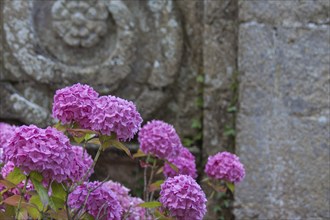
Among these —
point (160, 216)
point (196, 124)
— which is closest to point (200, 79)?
point (196, 124)

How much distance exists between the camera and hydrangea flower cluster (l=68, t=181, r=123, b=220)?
1.41 m

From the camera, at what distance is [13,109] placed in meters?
2.99

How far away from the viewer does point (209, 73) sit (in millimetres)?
2916

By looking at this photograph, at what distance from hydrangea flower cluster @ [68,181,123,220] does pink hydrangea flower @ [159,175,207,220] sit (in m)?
0.13

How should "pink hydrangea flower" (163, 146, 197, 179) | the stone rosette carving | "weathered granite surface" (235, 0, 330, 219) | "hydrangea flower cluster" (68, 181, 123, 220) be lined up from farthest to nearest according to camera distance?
1. the stone rosette carving
2. "weathered granite surface" (235, 0, 330, 219)
3. "pink hydrangea flower" (163, 146, 197, 179)
4. "hydrangea flower cluster" (68, 181, 123, 220)

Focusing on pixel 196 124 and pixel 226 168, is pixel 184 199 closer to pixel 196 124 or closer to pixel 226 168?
pixel 226 168

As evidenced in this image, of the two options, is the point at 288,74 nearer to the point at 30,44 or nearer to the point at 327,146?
the point at 327,146

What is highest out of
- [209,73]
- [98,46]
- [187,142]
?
[98,46]

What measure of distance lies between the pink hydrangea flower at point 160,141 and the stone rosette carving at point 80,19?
44.0 inches

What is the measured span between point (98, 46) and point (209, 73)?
554 mm

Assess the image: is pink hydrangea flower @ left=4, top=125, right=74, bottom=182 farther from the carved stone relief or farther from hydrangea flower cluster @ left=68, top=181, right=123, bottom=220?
the carved stone relief

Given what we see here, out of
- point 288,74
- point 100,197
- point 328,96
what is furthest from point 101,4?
point 100,197

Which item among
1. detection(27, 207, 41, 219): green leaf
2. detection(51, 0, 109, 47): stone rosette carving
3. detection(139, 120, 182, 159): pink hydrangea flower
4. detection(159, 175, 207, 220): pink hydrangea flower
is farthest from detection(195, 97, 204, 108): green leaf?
detection(27, 207, 41, 219): green leaf

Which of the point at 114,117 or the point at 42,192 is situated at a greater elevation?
the point at 114,117
